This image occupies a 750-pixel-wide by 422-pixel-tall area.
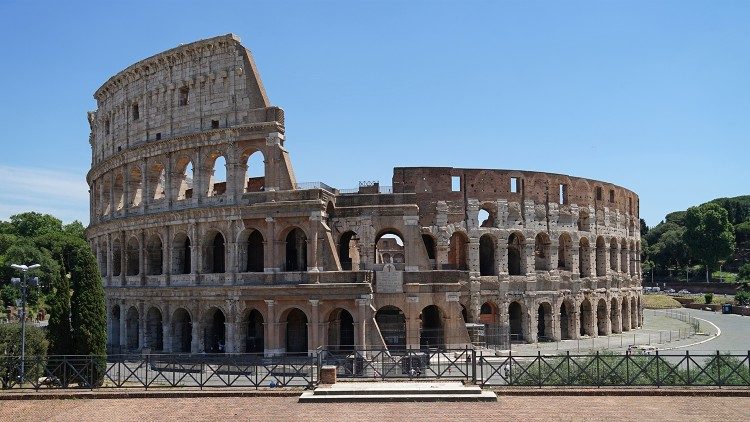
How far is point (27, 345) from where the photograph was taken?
87.9ft

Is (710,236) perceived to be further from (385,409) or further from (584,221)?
(385,409)

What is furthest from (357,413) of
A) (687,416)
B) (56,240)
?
(56,240)

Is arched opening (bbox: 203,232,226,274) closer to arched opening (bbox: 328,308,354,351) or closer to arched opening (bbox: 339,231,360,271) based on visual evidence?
arched opening (bbox: 339,231,360,271)

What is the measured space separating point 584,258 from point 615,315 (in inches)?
226

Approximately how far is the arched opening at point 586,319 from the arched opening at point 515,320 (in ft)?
19.1

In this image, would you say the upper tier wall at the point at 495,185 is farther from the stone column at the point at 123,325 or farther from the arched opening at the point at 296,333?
the stone column at the point at 123,325

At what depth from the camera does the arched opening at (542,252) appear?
140 feet

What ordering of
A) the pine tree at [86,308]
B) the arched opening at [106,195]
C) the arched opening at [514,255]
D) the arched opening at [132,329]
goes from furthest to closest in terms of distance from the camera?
the arched opening at [106,195]
the arched opening at [514,255]
the arched opening at [132,329]
the pine tree at [86,308]

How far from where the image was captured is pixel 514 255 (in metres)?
44.5

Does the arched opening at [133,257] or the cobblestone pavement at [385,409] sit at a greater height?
the arched opening at [133,257]

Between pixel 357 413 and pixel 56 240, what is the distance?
66.0 metres

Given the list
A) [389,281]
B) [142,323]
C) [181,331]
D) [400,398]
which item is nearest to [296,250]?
Result: [389,281]

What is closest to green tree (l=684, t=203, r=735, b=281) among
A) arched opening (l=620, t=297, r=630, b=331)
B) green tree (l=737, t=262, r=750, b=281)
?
green tree (l=737, t=262, r=750, b=281)

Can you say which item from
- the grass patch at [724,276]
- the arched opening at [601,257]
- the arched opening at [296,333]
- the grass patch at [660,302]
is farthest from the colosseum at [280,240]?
the grass patch at [724,276]
